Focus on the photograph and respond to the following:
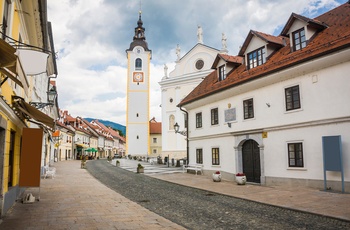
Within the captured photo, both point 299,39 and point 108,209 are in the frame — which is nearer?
point 108,209

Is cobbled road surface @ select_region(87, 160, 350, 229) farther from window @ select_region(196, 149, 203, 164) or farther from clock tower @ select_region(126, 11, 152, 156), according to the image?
clock tower @ select_region(126, 11, 152, 156)

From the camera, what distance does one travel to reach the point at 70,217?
8406 millimetres

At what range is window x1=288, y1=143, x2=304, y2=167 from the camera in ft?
46.6

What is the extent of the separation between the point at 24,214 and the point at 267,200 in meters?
8.41

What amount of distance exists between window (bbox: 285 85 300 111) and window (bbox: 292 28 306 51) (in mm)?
2214

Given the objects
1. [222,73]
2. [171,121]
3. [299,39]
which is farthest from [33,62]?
[171,121]

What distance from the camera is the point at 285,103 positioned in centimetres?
1526

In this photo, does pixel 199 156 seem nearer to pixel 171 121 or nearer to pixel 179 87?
pixel 179 87

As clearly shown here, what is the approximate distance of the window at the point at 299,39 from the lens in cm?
1507

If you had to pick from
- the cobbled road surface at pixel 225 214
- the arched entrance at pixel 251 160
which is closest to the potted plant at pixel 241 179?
the arched entrance at pixel 251 160

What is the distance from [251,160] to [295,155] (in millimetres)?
3319

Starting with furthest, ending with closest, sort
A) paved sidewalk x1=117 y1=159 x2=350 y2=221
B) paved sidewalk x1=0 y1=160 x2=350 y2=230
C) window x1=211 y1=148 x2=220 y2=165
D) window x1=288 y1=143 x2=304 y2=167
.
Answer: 1. window x1=211 y1=148 x2=220 y2=165
2. window x1=288 y1=143 x2=304 y2=167
3. paved sidewalk x1=117 y1=159 x2=350 y2=221
4. paved sidewalk x1=0 y1=160 x2=350 y2=230

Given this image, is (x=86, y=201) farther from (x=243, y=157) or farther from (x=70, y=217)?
(x=243, y=157)

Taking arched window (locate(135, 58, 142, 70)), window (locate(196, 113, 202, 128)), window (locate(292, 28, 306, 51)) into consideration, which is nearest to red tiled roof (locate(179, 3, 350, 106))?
window (locate(292, 28, 306, 51))
